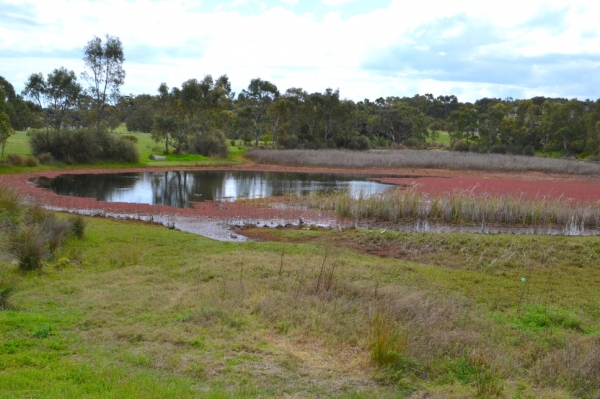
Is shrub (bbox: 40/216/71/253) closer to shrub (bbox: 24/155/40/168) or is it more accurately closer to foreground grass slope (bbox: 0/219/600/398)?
foreground grass slope (bbox: 0/219/600/398)

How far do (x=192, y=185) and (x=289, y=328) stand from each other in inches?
1118

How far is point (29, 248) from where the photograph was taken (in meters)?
11.2

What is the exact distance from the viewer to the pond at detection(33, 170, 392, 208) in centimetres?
2858

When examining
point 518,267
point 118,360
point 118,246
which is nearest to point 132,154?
point 118,246

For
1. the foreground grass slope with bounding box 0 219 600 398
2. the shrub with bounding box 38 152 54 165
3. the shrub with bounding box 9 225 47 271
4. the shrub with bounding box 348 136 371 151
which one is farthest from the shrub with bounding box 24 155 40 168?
the shrub with bounding box 348 136 371 151

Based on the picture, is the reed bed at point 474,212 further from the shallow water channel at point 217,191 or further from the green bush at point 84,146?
the green bush at point 84,146

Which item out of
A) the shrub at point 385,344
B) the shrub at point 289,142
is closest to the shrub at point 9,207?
the shrub at point 385,344

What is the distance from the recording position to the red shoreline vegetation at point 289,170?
23.2 m

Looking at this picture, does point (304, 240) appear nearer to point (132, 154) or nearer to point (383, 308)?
point (383, 308)

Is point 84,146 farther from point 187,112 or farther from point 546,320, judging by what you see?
point 546,320

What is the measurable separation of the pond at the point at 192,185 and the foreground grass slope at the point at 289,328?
14.9m

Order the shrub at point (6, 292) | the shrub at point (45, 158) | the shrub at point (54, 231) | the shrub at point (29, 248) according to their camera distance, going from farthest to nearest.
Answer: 1. the shrub at point (45, 158)
2. the shrub at point (54, 231)
3. the shrub at point (29, 248)
4. the shrub at point (6, 292)

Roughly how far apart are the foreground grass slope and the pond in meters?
14.9

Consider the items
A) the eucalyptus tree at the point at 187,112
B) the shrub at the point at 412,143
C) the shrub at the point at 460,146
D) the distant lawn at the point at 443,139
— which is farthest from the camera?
the distant lawn at the point at 443,139
